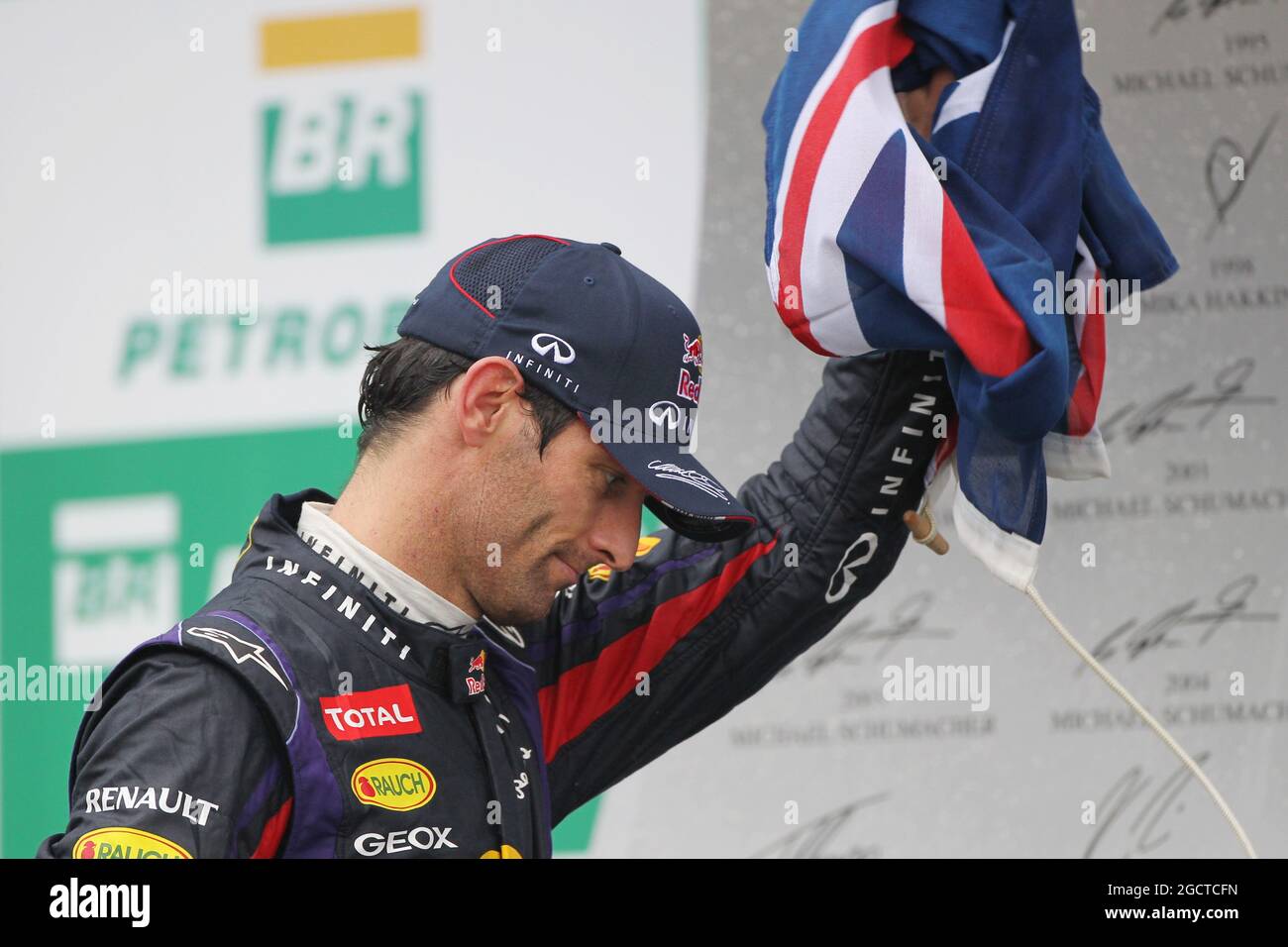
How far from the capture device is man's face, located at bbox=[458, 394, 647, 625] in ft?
3.18

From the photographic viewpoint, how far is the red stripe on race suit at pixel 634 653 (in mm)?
1118

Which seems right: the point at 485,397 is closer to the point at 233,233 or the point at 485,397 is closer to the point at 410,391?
the point at 410,391

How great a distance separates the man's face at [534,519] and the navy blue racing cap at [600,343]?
26 millimetres

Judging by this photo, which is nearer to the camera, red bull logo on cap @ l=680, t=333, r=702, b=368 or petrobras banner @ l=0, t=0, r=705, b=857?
red bull logo on cap @ l=680, t=333, r=702, b=368

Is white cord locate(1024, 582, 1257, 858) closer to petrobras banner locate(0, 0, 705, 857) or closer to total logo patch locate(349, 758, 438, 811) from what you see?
total logo patch locate(349, 758, 438, 811)

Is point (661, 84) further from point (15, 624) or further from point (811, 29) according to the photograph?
point (15, 624)

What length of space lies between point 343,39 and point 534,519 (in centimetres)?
104

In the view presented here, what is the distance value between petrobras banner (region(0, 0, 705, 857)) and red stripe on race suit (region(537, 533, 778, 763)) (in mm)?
652

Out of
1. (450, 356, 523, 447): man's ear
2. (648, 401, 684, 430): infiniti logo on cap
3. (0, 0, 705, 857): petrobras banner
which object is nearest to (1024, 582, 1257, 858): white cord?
(648, 401, 684, 430): infiniti logo on cap

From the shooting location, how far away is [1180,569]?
5.64 feet

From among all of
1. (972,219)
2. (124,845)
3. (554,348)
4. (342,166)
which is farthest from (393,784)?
(342,166)

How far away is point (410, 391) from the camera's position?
3.29 ft

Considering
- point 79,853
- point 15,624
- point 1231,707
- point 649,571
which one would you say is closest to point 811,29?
point 649,571

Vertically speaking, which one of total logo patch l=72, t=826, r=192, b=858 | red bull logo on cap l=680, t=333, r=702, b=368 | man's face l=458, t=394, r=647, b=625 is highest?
red bull logo on cap l=680, t=333, r=702, b=368
